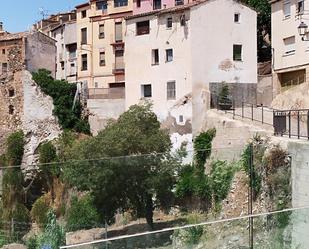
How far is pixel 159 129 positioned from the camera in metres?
17.8

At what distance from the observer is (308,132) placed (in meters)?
13.3

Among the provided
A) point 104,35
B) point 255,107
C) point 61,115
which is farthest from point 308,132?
point 104,35

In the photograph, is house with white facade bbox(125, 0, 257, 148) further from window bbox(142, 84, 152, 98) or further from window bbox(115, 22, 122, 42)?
window bbox(115, 22, 122, 42)

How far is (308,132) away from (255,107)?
820cm

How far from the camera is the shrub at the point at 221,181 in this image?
38.9 feet

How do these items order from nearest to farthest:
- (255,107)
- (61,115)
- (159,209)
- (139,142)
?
(159,209)
(139,142)
(255,107)
(61,115)

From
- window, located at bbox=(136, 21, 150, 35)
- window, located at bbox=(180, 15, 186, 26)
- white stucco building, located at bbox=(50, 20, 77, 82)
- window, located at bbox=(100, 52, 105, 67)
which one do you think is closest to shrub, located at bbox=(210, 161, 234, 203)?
window, located at bbox=(180, 15, 186, 26)

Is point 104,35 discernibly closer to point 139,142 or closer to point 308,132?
point 139,142

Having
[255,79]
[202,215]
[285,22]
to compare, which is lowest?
[202,215]

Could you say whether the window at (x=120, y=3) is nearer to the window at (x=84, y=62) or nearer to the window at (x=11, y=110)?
the window at (x=84, y=62)

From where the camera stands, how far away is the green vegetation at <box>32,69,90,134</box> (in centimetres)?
2555

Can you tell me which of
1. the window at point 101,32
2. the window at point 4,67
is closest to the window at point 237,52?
the window at point 4,67

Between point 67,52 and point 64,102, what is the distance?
33.9ft

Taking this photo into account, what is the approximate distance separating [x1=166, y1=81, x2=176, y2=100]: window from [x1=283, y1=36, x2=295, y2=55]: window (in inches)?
196
